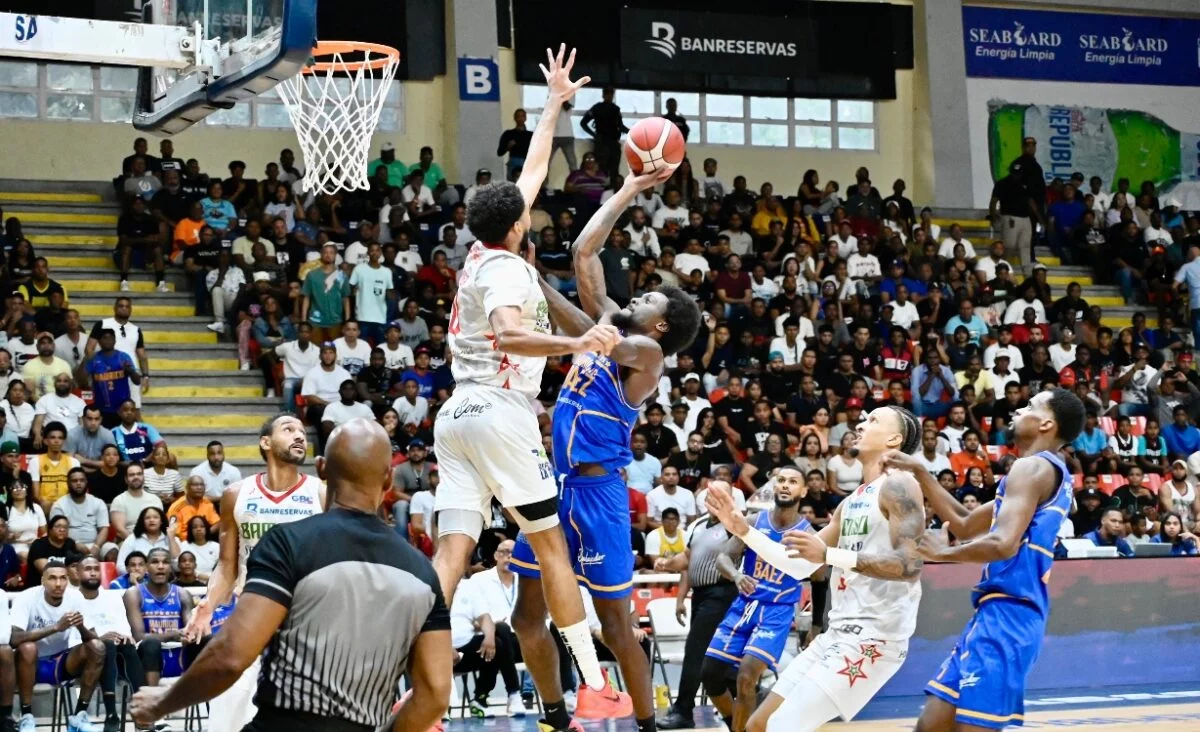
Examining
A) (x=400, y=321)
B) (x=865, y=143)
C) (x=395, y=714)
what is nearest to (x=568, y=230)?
(x=400, y=321)

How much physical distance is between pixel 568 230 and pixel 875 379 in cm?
403

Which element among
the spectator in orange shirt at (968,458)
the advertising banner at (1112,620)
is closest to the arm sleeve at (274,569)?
the advertising banner at (1112,620)

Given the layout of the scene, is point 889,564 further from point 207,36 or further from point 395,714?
point 207,36

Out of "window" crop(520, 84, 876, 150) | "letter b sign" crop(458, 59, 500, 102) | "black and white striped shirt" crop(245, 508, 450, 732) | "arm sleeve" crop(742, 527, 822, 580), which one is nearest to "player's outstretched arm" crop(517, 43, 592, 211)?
"arm sleeve" crop(742, 527, 822, 580)

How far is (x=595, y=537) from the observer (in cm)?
680

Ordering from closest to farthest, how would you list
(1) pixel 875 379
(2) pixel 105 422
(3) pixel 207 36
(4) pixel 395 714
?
1. (4) pixel 395 714
2. (3) pixel 207 36
3. (2) pixel 105 422
4. (1) pixel 875 379

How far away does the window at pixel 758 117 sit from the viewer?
74.1 ft

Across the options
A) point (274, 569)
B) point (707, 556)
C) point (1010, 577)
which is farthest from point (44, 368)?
point (274, 569)

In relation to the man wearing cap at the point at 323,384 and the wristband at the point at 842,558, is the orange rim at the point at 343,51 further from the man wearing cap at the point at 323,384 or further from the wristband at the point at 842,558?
the wristband at the point at 842,558

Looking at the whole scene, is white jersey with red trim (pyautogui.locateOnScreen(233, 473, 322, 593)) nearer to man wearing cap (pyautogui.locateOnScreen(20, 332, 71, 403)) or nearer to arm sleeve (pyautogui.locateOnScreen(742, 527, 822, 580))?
arm sleeve (pyautogui.locateOnScreen(742, 527, 822, 580))

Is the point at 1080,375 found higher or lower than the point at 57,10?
lower

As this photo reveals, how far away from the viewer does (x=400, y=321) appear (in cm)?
1695

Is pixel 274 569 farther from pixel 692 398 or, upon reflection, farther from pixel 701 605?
pixel 692 398

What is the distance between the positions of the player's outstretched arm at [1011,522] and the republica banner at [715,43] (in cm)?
1655
